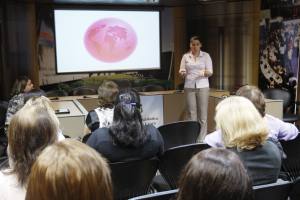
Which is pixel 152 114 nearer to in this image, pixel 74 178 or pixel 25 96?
pixel 25 96

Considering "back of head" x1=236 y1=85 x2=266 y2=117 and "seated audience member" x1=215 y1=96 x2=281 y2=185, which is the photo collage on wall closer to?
"back of head" x1=236 y1=85 x2=266 y2=117

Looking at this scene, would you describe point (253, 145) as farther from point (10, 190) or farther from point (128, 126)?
point (10, 190)

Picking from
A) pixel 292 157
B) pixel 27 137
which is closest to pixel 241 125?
pixel 292 157

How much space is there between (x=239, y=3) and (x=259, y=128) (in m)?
5.28

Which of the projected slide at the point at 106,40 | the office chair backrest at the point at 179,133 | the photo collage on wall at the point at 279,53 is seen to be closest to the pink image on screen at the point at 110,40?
the projected slide at the point at 106,40

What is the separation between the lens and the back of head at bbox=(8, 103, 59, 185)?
1570 millimetres

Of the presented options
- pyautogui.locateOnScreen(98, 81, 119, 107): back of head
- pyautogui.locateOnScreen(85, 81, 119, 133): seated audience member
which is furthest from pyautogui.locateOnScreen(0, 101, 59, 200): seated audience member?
pyautogui.locateOnScreen(98, 81, 119, 107): back of head

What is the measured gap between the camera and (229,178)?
1.04m

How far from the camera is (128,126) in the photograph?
235cm

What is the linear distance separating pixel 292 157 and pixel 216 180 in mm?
1880

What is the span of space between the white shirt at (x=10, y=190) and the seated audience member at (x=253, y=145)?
1.05 m

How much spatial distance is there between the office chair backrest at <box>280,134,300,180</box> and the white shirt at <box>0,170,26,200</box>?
6.08 ft

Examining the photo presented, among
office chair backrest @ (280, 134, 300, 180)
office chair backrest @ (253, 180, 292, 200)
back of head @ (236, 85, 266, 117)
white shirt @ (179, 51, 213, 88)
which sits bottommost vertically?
office chair backrest @ (280, 134, 300, 180)

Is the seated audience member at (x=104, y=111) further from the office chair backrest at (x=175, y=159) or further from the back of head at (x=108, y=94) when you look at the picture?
the office chair backrest at (x=175, y=159)
